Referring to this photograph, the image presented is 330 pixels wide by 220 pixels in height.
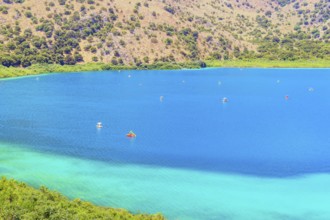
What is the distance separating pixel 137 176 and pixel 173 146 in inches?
735

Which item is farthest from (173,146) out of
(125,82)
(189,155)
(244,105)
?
(125,82)

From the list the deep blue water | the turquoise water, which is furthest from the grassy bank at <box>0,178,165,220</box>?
the deep blue water

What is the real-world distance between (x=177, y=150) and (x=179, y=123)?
82.1 ft

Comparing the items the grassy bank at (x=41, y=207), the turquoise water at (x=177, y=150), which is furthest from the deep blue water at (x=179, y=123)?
the grassy bank at (x=41, y=207)

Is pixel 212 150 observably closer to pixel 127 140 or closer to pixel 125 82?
pixel 127 140

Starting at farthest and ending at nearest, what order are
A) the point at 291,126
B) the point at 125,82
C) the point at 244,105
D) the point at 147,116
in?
the point at 125,82
the point at 244,105
the point at 147,116
the point at 291,126

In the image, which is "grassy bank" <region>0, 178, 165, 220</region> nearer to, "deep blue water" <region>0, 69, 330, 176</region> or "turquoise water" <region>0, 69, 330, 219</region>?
"turquoise water" <region>0, 69, 330, 219</region>

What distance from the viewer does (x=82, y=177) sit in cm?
6525

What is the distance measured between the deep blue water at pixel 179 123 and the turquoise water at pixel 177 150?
0.66 feet

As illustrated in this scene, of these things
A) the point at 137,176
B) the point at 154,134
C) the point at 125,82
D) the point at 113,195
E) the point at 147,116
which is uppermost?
the point at 125,82

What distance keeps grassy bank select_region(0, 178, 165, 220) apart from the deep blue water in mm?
26034

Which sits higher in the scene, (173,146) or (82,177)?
(173,146)

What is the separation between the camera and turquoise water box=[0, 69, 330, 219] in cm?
5825

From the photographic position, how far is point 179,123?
10594 cm
